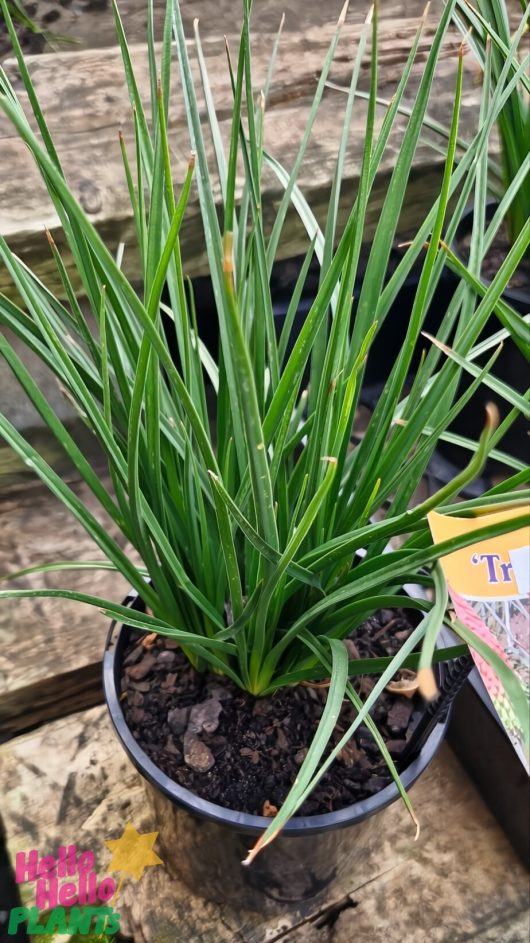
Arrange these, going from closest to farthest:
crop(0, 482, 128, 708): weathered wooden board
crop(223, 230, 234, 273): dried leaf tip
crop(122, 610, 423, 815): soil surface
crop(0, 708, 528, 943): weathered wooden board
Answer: crop(223, 230, 234, 273): dried leaf tip < crop(122, 610, 423, 815): soil surface < crop(0, 708, 528, 943): weathered wooden board < crop(0, 482, 128, 708): weathered wooden board

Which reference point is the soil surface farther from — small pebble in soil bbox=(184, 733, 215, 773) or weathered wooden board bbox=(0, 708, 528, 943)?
weathered wooden board bbox=(0, 708, 528, 943)

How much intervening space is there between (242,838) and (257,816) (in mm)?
41

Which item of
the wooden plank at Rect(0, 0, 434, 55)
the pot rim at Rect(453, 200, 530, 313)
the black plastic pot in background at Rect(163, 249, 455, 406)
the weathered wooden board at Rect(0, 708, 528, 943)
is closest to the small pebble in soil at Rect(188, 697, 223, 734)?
the weathered wooden board at Rect(0, 708, 528, 943)

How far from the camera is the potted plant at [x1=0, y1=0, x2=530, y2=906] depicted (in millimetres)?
354

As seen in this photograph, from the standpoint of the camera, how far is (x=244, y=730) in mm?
498

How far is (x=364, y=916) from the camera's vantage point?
0.59 meters

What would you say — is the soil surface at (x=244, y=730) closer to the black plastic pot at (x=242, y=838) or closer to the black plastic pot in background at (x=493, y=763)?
the black plastic pot at (x=242, y=838)

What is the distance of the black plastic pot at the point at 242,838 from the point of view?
439mm

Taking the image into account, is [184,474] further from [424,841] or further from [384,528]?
[424,841]

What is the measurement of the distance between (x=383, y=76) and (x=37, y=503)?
64cm

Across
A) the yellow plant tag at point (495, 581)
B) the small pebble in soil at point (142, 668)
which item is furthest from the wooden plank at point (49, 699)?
the yellow plant tag at point (495, 581)

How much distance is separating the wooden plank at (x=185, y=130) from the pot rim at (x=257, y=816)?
427 millimetres

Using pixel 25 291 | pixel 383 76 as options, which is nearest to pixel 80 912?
pixel 25 291

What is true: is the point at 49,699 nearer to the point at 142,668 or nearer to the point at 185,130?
the point at 142,668
